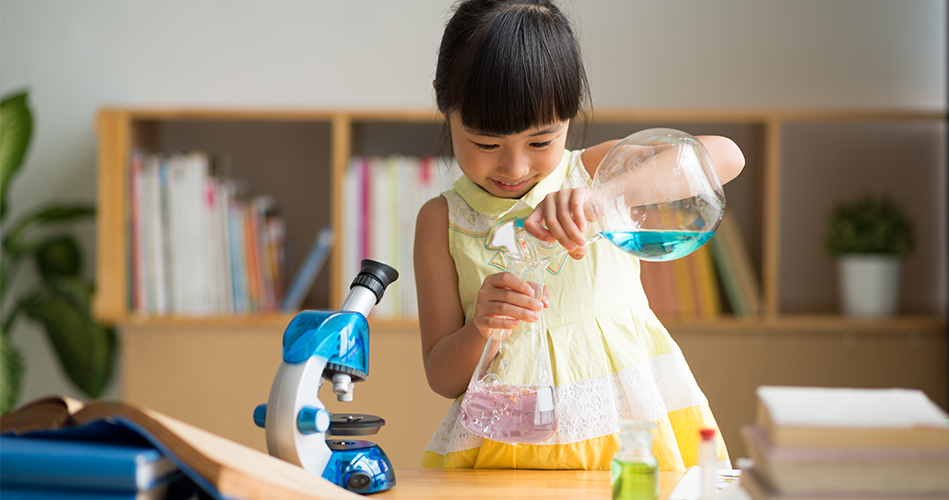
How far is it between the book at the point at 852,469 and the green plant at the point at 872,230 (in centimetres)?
139

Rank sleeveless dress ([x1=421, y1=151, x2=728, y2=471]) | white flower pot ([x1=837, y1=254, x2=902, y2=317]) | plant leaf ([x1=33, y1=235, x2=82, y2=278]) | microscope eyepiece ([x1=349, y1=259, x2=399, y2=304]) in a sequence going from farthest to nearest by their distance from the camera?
plant leaf ([x1=33, y1=235, x2=82, y2=278])
white flower pot ([x1=837, y1=254, x2=902, y2=317])
sleeveless dress ([x1=421, y1=151, x2=728, y2=471])
microscope eyepiece ([x1=349, y1=259, x2=399, y2=304])

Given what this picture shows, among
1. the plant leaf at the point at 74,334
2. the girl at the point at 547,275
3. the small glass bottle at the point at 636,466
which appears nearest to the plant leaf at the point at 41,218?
the plant leaf at the point at 74,334

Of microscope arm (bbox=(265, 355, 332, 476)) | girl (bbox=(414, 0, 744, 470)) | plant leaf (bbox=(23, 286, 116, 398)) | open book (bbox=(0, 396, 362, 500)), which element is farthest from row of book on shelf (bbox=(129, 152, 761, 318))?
open book (bbox=(0, 396, 362, 500))

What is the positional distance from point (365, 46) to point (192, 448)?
1.62 m

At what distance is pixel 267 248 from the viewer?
1794mm

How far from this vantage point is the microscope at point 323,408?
2.00ft

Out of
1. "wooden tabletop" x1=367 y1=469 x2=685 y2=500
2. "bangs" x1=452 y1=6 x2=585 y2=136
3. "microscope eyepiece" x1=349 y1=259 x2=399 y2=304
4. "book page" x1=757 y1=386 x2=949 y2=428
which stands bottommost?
"wooden tabletop" x1=367 y1=469 x2=685 y2=500

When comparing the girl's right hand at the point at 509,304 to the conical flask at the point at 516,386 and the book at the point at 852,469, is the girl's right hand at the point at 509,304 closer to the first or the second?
the conical flask at the point at 516,386

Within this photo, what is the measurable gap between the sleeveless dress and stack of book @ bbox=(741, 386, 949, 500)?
1.10ft

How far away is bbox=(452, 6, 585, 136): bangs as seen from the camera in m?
0.76

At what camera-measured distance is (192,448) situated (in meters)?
0.46

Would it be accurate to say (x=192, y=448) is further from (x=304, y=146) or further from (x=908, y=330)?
(x=908, y=330)

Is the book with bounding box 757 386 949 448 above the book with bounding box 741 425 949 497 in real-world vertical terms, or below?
above

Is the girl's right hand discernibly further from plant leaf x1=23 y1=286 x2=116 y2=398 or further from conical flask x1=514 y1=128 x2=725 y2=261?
plant leaf x1=23 y1=286 x2=116 y2=398
